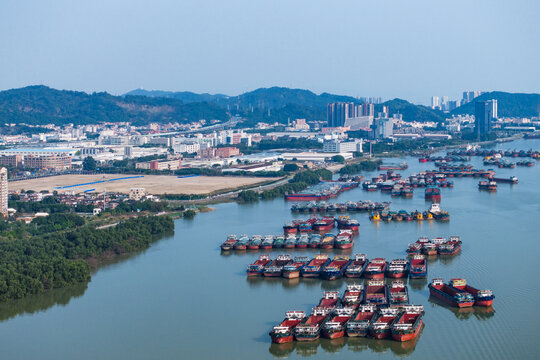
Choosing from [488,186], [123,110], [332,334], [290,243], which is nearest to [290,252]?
[290,243]

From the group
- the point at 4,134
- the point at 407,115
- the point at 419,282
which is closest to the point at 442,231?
the point at 419,282

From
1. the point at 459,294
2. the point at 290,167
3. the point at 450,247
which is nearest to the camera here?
the point at 459,294

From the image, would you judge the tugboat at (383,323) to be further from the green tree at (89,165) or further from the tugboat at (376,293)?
the green tree at (89,165)

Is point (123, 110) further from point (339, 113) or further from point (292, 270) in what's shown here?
point (292, 270)

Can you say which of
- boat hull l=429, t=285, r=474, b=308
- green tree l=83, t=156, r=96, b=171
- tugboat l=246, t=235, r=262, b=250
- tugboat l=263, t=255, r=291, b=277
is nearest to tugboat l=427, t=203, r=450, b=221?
tugboat l=246, t=235, r=262, b=250

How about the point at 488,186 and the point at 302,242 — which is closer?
the point at 302,242

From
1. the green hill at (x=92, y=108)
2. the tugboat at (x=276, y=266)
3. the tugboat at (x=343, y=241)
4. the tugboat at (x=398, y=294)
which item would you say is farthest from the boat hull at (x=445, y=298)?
the green hill at (x=92, y=108)
